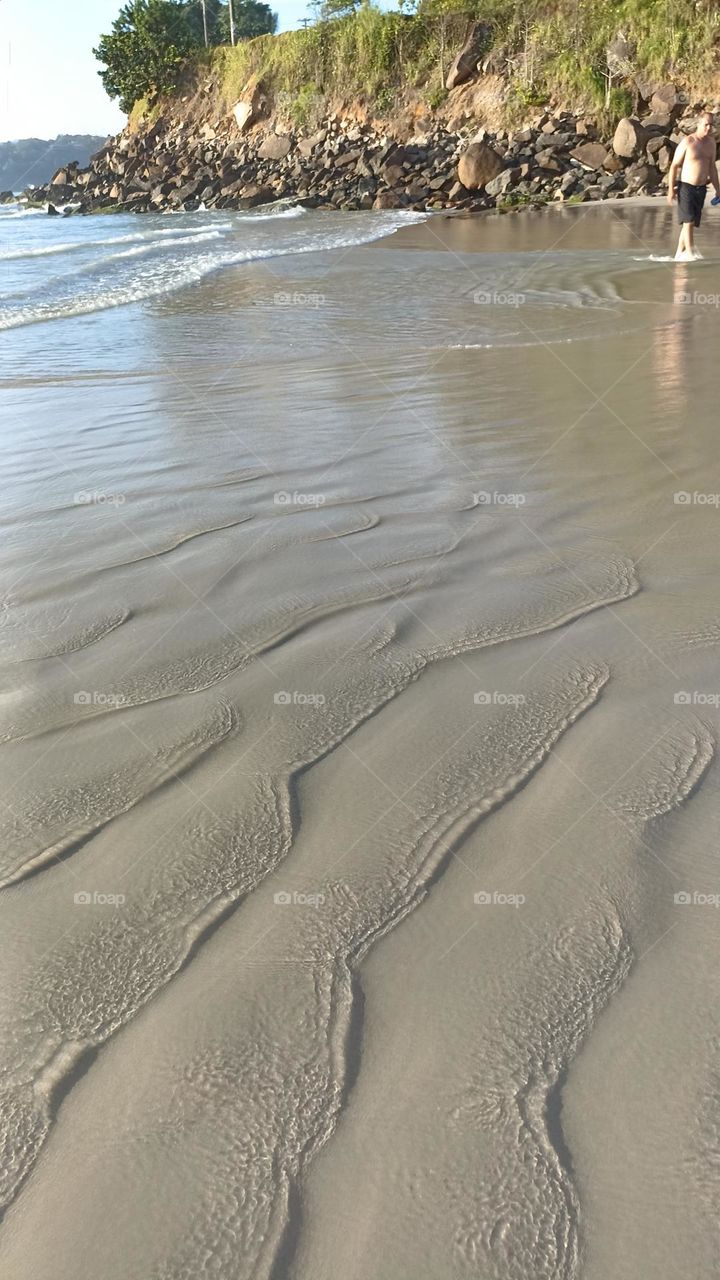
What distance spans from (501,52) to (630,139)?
11.2 m

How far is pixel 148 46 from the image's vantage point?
49.6 m

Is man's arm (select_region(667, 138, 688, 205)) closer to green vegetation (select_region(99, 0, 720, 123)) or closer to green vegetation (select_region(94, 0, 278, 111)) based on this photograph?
green vegetation (select_region(99, 0, 720, 123))

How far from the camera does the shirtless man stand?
11.2 meters

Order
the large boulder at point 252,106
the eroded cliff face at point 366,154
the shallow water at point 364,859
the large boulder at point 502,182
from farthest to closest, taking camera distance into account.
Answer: the large boulder at point 252,106, the large boulder at point 502,182, the eroded cliff face at point 366,154, the shallow water at point 364,859

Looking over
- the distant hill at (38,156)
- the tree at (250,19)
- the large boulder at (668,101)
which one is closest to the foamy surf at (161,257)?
the large boulder at (668,101)

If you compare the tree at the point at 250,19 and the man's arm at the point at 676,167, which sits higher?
the tree at the point at 250,19

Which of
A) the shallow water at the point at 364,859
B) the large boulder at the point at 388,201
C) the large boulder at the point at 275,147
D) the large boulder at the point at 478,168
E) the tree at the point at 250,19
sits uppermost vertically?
the tree at the point at 250,19

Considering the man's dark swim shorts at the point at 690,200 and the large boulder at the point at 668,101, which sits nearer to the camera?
the man's dark swim shorts at the point at 690,200

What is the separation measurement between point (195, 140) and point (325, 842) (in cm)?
4999

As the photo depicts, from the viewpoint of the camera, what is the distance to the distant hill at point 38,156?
12862cm

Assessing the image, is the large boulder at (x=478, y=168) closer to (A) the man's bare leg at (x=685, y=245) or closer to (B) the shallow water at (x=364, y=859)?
(A) the man's bare leg at (x=685, y=245)

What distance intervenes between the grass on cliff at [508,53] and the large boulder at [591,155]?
242 centimetres

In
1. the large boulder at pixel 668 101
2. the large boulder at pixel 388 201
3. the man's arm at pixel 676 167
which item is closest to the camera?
the man's arm at pixel 676 167

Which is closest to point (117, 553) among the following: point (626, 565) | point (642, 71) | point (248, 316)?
point (626, 565)
